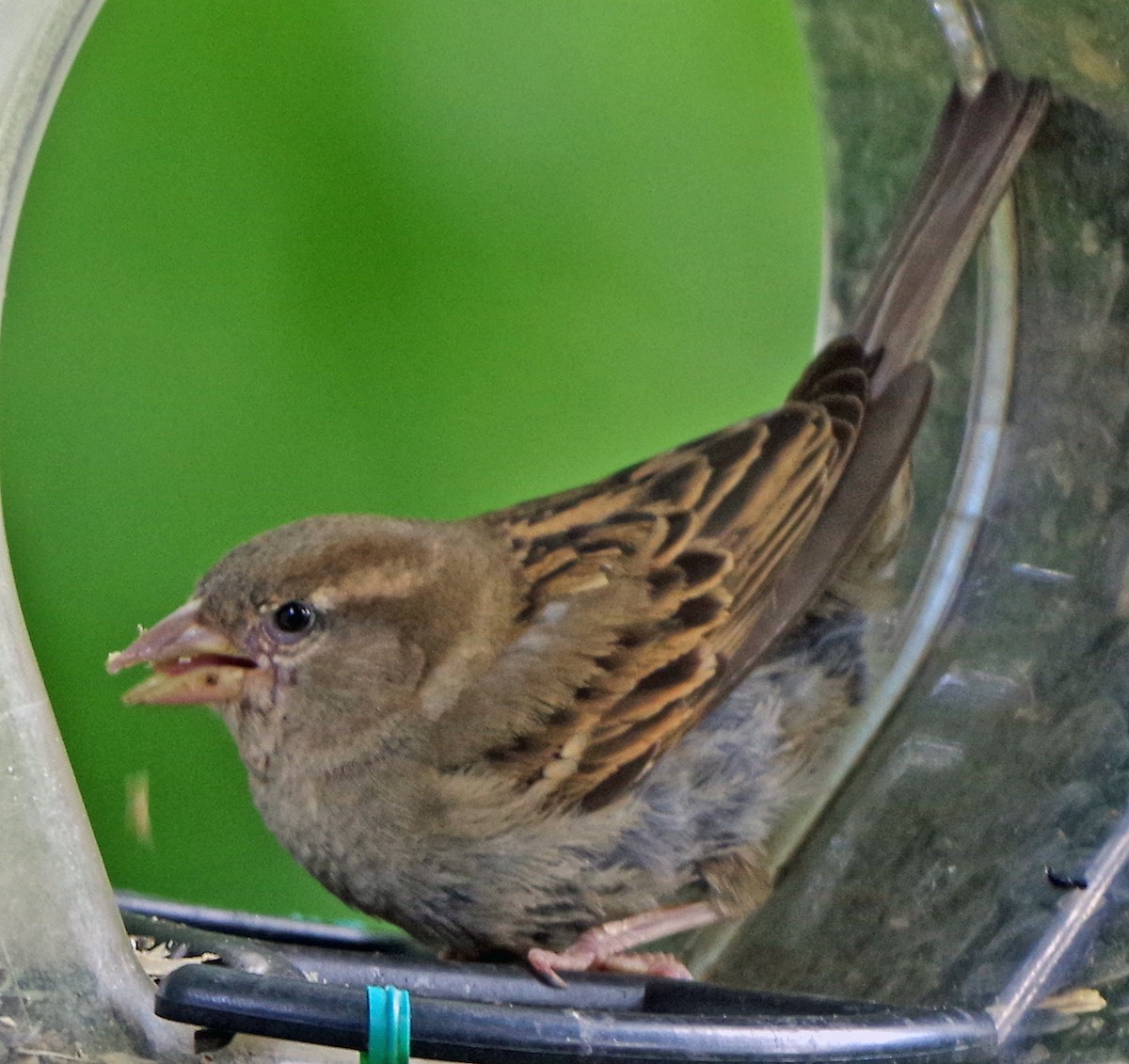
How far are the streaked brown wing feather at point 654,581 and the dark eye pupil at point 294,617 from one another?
20 centimetres

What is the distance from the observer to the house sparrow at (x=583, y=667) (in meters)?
1.54

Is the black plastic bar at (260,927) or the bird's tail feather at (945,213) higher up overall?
the bird's tail feather at (945,213)

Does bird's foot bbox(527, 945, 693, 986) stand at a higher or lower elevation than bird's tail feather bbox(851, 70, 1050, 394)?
lower

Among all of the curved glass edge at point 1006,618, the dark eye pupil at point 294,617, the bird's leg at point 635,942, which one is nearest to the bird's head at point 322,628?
the dark eye pupil at point 294,617

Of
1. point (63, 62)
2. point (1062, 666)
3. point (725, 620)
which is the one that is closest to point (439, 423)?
point (725, 620)

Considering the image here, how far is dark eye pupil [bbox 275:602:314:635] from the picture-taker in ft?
5.09

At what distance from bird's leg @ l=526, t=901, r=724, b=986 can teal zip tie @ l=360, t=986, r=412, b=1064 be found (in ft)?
1.65

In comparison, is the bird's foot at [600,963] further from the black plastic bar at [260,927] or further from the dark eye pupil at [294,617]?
the dark eye pupil at [294,617]

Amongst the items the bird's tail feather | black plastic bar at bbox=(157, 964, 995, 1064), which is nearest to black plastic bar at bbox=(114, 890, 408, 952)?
black plastic bar at bbox=(157, 964, 995, 1064)

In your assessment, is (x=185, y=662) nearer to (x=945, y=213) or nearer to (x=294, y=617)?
(x=294, y=617)

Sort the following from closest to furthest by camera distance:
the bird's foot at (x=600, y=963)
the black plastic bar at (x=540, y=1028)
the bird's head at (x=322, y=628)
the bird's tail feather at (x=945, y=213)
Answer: the black plastic bar at (x=540, y=1028) → the bird's foot at (x=600, y=963) → the bird's head at (x=322, y=628) → the bird's tail feather at (x=945, y=213)

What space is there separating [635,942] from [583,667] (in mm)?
305

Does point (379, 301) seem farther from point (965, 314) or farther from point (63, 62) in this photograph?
point (63, 62)

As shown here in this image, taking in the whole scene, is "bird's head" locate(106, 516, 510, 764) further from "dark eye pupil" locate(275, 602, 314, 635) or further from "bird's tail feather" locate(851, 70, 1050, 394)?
"bird's tail feather" locate(851, 70, 1050, 394)
